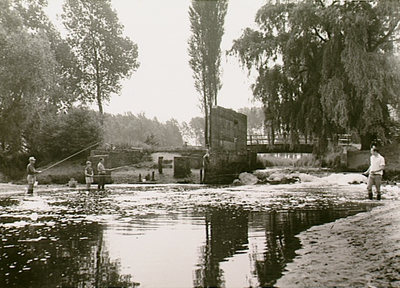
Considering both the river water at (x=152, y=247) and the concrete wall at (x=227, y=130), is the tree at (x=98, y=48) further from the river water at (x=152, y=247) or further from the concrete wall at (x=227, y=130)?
the river water at (x=152, y=247)

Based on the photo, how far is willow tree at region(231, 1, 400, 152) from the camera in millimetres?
15312

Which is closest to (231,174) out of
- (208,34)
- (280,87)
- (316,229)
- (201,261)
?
(280,87)

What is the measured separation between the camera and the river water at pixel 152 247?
2385mm

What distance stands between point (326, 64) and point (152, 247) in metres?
14.7

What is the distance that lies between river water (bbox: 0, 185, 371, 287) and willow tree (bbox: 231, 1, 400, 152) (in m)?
11.1

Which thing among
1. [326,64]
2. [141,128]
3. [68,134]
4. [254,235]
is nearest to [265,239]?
[254,235]

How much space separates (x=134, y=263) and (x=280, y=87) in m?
16.3

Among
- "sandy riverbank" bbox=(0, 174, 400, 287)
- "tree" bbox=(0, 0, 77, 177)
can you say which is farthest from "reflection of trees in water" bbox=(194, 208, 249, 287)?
"tree" bbox=(0, 0, 77, 177)

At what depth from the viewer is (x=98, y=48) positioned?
59.2 feet

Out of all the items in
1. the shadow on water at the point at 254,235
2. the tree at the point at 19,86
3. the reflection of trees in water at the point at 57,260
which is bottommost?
the reflection of trees in water at the point at 57,260

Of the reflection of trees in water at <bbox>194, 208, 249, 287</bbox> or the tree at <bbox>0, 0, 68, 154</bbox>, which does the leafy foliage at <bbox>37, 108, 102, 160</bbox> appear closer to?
the tree at <bbox>0, 0, 68, 154</bbox>

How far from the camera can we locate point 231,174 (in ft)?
52.7

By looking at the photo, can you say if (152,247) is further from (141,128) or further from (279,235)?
(141,128)

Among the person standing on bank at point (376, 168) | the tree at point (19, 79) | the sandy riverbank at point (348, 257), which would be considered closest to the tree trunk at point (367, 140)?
the person standing on bank at point (376, 168)
